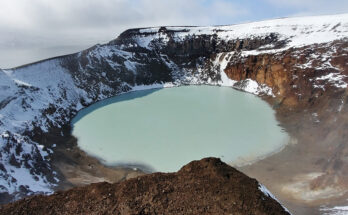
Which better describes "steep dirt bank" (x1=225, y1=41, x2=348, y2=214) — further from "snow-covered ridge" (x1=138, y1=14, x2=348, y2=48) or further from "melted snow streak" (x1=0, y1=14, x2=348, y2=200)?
"snow-covered ridge" (x1=138, y1=14, x2=348, y2=48)

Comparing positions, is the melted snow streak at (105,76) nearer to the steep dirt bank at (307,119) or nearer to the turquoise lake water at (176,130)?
the steep dirt bank at (307,119)

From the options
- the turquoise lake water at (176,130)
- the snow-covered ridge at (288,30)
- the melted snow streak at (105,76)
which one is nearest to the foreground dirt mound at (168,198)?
the melted snow streak at (105,76)

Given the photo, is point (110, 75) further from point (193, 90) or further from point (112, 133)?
point (112, 133)

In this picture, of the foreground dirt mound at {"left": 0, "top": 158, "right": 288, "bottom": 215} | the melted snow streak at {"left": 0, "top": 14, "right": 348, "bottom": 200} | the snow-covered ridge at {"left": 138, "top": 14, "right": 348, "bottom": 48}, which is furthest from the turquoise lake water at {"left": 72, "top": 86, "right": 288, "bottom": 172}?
the snow-covered ridge at {"left": 138, "top": 14, "right": 348, "bottom": 48}

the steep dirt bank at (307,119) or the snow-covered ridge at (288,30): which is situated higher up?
the snow-covered ridge at (288,30)

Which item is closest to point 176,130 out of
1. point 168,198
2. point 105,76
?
point 168,198

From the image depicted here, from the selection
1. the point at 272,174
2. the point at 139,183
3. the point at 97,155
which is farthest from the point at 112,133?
the point at 139,183
